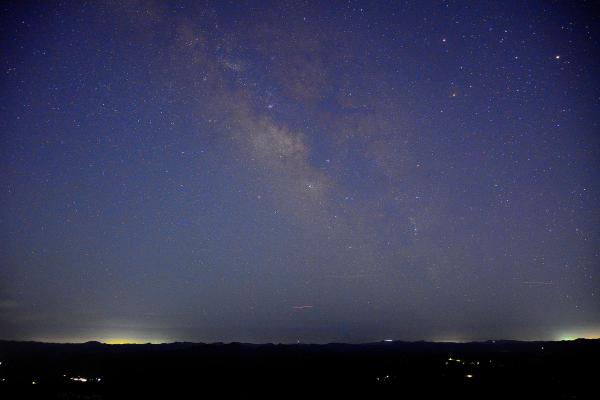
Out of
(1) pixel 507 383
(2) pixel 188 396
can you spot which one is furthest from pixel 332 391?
(1) pixel 507 383

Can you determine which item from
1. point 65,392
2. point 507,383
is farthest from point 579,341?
point 65,392

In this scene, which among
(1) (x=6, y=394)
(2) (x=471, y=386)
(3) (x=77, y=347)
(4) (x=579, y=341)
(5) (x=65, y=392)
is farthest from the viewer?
(3) (x=77, y=347)

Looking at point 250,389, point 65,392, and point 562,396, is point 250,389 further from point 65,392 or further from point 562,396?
point 562,396

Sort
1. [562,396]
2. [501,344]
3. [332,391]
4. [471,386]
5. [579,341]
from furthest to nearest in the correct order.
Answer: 1. [501,344]
2. [579,341]
3. [332,391]
4. [471,386]
5. [562,396]

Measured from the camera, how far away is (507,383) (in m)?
46.0

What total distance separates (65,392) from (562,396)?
46574mm

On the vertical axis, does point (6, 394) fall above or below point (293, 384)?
above

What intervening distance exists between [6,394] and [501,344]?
213757 mm

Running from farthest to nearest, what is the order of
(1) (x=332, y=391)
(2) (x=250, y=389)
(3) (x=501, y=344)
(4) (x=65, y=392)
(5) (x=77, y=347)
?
(3) (x=501, y=344), (5) (x=77, y=347), (2) (x=250, y=389), (1) (x=332, y=391), (4) (x=65, y=392)

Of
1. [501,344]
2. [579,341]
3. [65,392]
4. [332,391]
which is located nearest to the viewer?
[65,392]

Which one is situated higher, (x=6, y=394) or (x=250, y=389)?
(x=6, y=394)

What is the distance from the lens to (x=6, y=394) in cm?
3319

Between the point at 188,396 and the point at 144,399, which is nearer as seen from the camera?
the point at 144,399

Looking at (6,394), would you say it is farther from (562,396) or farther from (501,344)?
(501,344)
